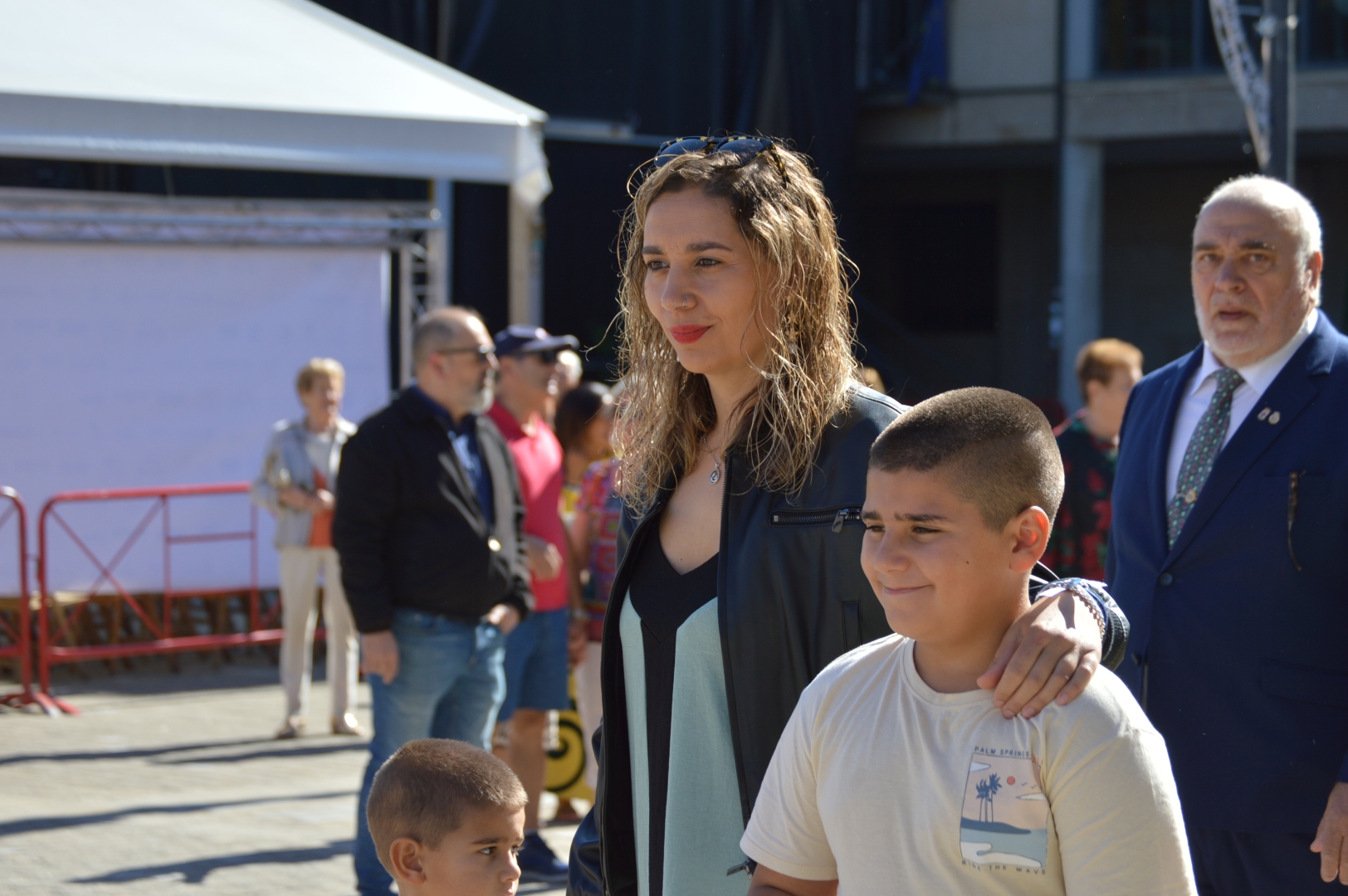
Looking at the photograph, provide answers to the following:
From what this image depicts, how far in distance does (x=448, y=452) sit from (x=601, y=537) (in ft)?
3.61

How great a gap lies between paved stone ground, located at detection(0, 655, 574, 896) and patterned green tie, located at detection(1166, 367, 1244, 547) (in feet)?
10.5

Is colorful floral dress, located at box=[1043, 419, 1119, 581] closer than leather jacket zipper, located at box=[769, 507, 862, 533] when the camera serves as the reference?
No

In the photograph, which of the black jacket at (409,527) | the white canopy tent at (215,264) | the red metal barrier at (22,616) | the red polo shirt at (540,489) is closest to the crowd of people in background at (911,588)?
the black jacket at (409,527)

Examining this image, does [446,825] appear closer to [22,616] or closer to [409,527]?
[409,527]

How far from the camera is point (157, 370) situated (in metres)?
8.72

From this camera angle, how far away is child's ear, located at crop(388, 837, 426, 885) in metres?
2.33

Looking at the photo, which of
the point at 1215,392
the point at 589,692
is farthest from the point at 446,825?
the point at 589,692

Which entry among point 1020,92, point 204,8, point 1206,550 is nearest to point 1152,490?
point 1206,550

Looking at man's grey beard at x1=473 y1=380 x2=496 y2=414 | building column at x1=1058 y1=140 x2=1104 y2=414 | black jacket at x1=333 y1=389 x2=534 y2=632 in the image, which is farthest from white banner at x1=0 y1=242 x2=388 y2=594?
building column at x1=1058 y1=140 x2=1104 y2=414

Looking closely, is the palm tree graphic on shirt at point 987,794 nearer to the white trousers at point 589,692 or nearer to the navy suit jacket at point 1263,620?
the navy suit jacket at point 1263,620

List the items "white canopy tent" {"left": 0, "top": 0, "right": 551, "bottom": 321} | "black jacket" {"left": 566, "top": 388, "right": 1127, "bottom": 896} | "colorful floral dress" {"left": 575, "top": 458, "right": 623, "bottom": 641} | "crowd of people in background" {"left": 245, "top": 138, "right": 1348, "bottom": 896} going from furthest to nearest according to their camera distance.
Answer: "white canopy tent" {"left": 0, "top": 0, "right": 551, "bottom": 321}, "colorful floral dress" {"left": 575, "top": 458, "right": 623, "bottom": 641}, "black jacket" {"left": 566, "top": 388, "right": 1127, "bottom": 896}, "crowd of people in background" {"left": 245, "top": 138, "right": 1348, "bottom": 896}

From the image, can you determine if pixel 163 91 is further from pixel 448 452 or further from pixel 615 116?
pixel 615 116

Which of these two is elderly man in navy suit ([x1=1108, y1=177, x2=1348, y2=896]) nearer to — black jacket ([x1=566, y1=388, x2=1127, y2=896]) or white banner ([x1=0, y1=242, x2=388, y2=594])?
black jacket ([x1=566, y1=388, x2=1127, y2=896])

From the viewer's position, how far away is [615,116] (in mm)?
17469
